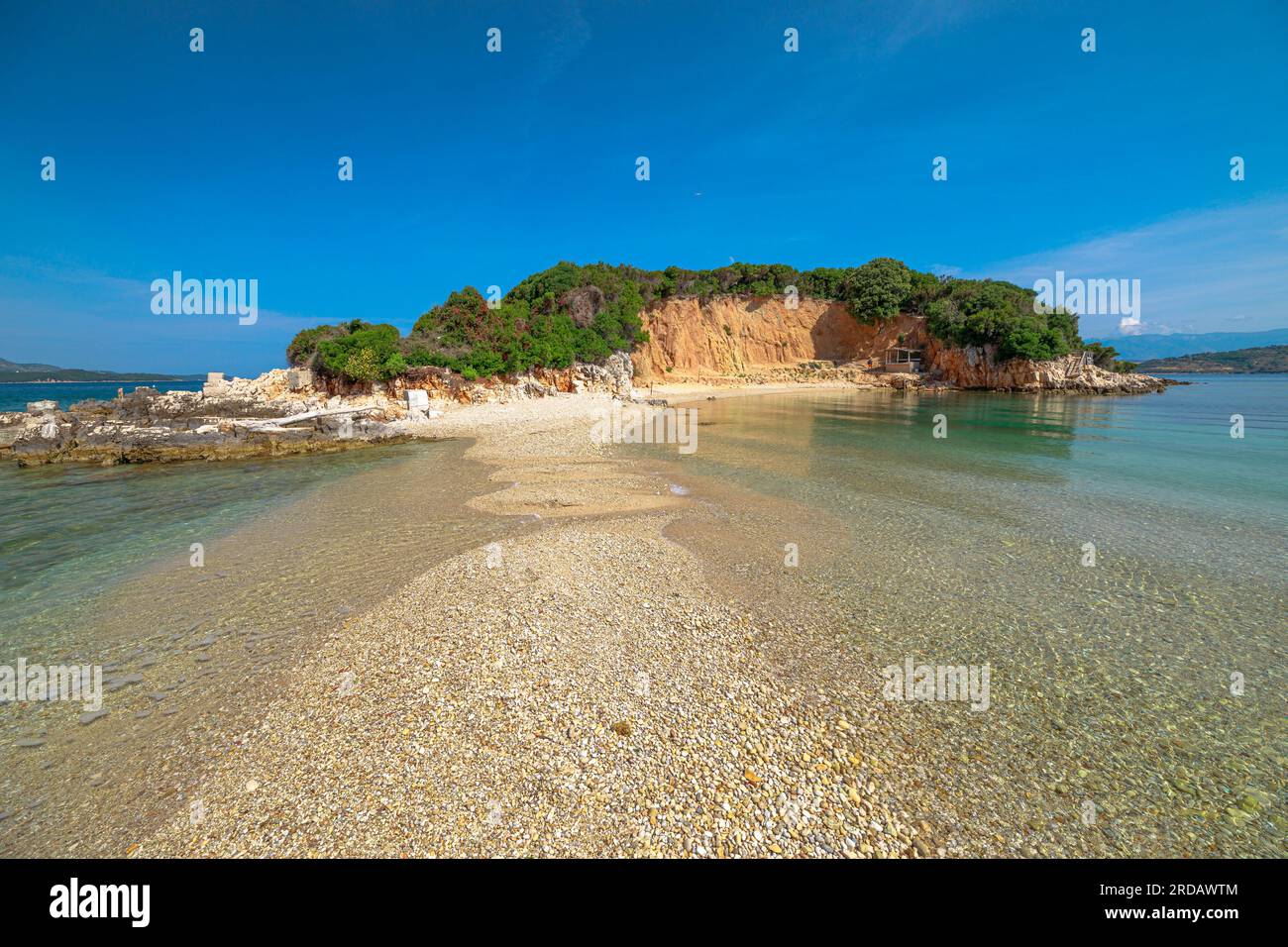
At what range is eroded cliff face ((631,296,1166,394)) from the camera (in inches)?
2272

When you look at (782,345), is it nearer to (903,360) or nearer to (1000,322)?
(903,360)

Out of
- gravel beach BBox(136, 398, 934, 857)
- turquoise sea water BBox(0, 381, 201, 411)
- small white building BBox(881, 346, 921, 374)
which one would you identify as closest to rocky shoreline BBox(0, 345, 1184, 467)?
small white building BBox(881, 346, 921, 374)

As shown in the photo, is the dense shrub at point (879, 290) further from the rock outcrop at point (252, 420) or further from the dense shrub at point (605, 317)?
the rock outcrop at point (252, 420)

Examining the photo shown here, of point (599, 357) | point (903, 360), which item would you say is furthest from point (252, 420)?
point (903, 360)

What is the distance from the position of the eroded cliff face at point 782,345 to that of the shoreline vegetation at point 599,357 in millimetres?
187

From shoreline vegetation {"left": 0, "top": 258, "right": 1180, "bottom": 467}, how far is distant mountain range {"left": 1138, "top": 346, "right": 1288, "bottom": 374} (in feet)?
289

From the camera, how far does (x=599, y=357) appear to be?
42.6 m

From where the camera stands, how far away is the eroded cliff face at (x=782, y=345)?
57.7 m

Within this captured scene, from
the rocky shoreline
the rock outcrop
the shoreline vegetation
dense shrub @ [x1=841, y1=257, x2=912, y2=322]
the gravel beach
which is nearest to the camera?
the gravel beach

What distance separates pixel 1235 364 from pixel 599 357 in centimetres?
17506

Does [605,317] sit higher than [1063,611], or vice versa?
[605,317]

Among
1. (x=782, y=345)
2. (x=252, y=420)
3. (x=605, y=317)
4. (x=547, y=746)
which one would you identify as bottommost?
(x=547, y=746)

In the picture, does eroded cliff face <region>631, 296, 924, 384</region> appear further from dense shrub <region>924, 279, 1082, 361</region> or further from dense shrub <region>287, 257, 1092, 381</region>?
dense shrub <region>924, 279, 1082, 361</region>
